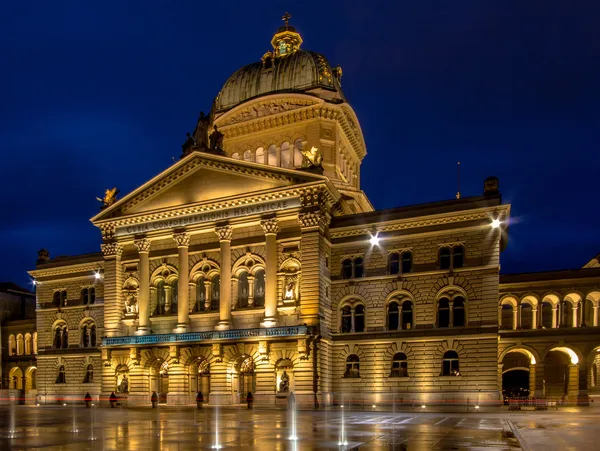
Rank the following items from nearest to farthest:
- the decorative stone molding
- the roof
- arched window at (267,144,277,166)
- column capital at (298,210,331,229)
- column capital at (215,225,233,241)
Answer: column capital at (298,210,331,229), column capital at (215,225,233,241), the decorative stone molding, arched window at (267,144,277,166), the roof

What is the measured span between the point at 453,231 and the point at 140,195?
29.1 meters

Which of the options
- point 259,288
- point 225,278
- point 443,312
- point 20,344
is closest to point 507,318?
point 443,312

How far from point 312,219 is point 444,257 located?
1109cm

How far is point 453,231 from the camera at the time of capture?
162 ft

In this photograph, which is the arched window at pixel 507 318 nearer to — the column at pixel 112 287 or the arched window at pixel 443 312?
the arched window at pixel 443 312

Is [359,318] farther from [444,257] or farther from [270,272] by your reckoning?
[444,257]

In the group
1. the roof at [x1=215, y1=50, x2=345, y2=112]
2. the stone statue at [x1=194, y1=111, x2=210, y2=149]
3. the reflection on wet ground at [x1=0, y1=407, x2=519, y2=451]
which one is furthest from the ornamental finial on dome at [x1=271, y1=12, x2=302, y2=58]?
the reflection on wet ground at [x1=0, y1=407, x2=519, y2=451]

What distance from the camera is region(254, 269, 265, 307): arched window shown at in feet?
176

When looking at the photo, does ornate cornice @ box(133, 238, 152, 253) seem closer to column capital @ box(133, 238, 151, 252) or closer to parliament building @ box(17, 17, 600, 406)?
column capital @ box(133, 238, 151, 252)

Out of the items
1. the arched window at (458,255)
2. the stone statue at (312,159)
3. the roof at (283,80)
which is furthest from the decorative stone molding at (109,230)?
the arched window at (458,255)

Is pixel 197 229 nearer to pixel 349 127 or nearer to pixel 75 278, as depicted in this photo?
pixel 75 278

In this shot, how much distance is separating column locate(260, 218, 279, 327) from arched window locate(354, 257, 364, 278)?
6.99 m

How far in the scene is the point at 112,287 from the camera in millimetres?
59406

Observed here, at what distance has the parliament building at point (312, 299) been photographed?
48562 millimetres
